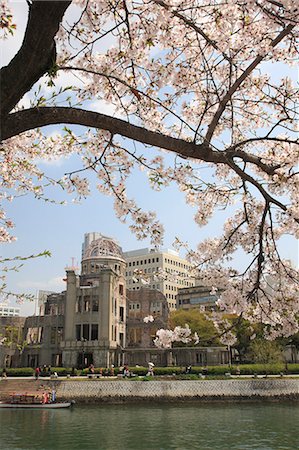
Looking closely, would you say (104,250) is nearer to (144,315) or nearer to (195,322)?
(144,315)

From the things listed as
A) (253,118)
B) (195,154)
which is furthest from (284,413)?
(195,154)

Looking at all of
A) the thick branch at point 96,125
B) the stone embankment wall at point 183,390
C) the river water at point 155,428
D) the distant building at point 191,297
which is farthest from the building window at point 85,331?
the thick branch at point 96,125

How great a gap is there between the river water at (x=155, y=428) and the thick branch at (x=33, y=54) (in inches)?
552

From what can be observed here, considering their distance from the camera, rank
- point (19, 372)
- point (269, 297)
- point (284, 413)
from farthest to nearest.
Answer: point (19, 372), point (284, 413), point (269, 297)

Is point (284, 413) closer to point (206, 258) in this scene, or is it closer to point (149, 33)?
point (206, 258)

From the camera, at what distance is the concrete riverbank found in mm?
28047

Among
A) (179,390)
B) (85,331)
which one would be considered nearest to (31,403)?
(179,390)

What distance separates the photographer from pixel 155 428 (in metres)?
18.2

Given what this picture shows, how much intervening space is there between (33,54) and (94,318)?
4477 cm

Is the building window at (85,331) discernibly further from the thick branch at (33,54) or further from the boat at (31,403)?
the thick branch at (33,54)

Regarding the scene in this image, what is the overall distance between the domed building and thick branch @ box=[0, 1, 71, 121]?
43.0m

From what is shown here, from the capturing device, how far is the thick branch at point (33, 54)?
3104 millimetres

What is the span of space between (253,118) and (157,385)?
26157 mm

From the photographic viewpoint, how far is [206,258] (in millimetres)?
7293
